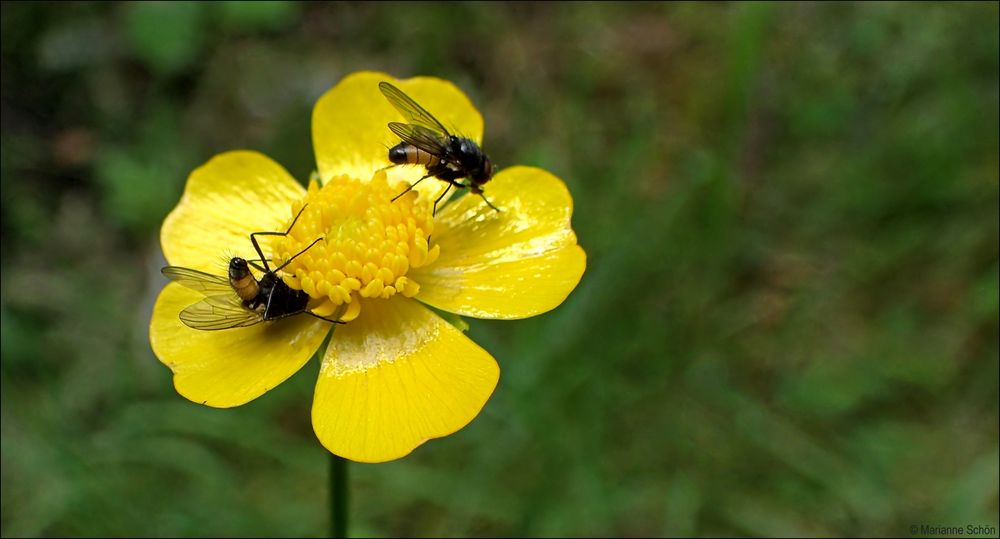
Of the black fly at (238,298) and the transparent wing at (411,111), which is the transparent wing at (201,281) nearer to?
the black fly at (238,298)

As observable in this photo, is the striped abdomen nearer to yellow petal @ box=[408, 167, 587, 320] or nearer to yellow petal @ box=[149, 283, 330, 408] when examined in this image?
yellow petal @ box=[408, 167, 587, 320]

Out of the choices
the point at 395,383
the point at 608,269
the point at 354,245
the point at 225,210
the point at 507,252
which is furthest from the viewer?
the point at 608,269

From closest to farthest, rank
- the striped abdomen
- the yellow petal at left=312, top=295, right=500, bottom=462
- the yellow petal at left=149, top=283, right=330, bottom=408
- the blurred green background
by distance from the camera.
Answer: the yellow petal at left=312, top=295, right=500, bottom=462 < the yellow petal at left=149, top=283, right=330, bottom=408 < the striped abdomen < the blurred green background

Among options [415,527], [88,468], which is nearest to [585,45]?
[415,527]

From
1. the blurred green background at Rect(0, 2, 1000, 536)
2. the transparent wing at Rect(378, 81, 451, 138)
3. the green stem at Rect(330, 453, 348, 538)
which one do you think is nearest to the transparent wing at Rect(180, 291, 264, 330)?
the green stem at Rect(330, 453, 348, 538)

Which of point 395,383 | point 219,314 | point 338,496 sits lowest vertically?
point 338,496

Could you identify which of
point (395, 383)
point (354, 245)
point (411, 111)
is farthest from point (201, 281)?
point (411, 111)

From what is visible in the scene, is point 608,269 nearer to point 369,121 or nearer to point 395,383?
point 369,121
